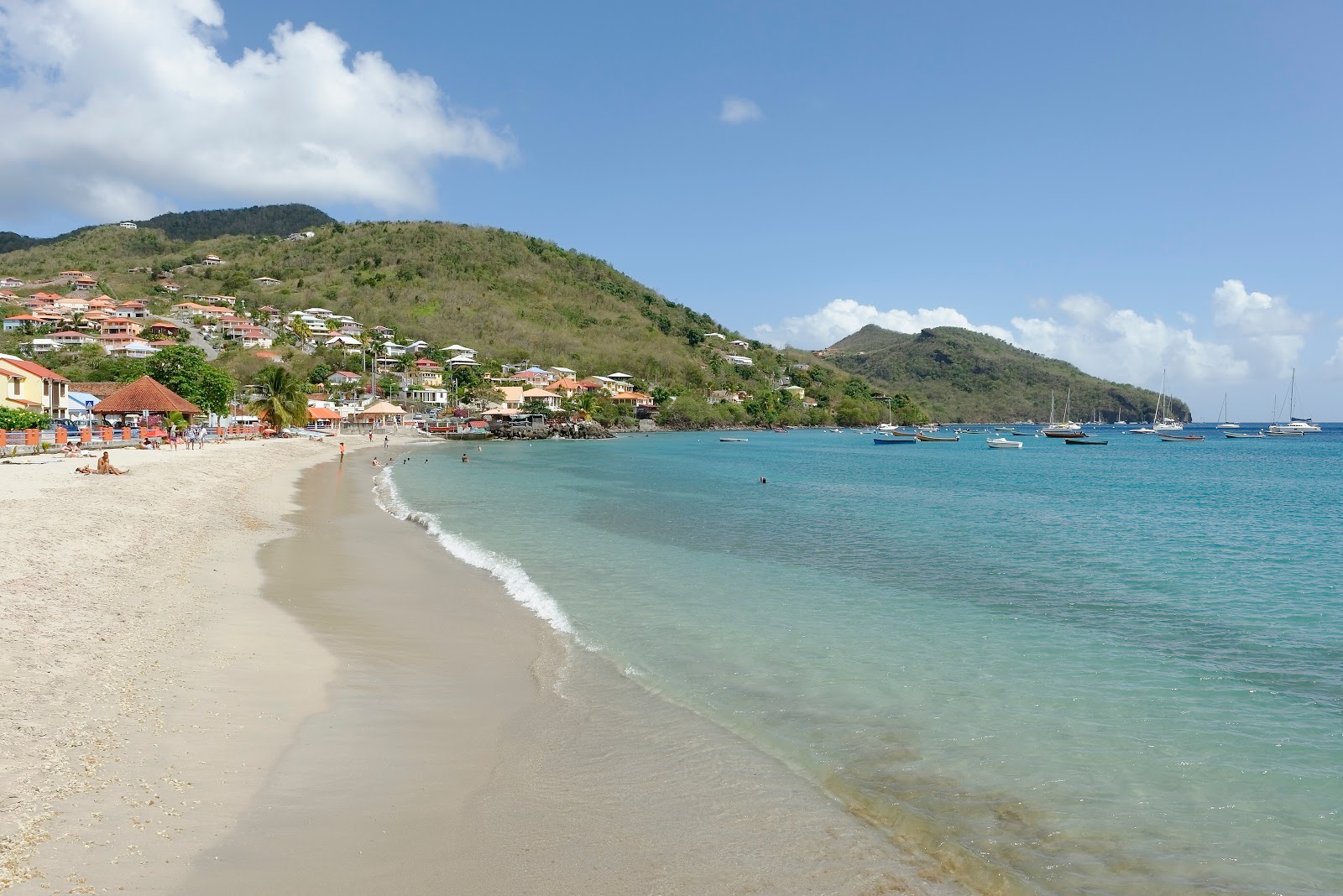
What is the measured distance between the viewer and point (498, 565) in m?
15.7

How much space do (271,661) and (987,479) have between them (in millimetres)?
38756

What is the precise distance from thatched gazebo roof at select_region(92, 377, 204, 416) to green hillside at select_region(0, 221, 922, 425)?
82.1 meters

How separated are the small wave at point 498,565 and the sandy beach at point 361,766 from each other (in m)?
0.62

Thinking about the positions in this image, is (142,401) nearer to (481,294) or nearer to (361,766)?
(361,766)

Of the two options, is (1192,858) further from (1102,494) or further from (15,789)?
(1102,494)

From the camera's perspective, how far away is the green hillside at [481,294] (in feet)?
449

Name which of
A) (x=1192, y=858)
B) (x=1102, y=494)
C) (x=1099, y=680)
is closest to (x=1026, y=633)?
(x=1099, y=680)

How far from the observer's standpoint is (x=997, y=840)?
5547 mm

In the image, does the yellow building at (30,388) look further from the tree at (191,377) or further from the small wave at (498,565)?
the small wave at (498,565)

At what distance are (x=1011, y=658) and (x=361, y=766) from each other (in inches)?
303

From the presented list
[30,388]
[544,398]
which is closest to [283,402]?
[30,388]

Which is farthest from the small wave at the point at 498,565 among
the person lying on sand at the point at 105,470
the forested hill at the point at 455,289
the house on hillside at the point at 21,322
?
the forested hill at the point at 455,289

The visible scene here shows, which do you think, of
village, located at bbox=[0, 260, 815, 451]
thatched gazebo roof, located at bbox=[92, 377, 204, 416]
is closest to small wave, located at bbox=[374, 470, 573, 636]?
thatched gazebo roof, located at bbox=[92, 377, 204, 416]

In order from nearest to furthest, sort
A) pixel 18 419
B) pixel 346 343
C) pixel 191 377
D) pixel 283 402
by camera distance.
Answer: pixel 18 419, pixel 191 377, pixel 283 402, pixel 346 343
